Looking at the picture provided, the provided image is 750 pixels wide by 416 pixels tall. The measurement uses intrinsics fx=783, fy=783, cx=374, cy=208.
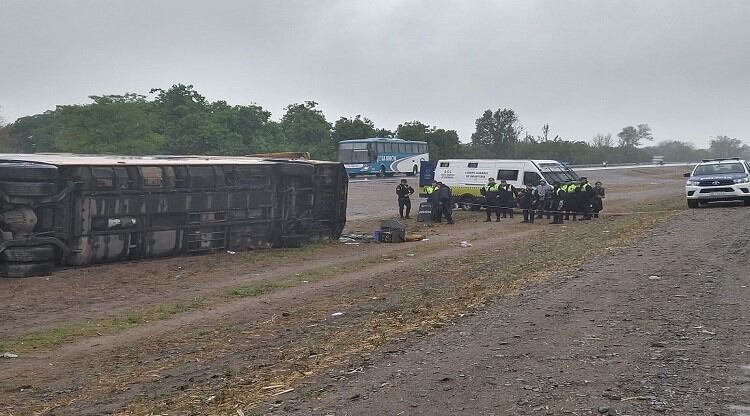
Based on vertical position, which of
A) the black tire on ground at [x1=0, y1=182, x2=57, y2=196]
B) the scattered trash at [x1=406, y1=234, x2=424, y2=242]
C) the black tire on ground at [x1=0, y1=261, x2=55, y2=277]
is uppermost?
the black tire on ground at [x1=0, y1=182, x2=57, y2=196]

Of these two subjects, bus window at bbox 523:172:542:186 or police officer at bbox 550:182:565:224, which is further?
bus window at bbox 523:172:542:186

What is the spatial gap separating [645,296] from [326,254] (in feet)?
32.2

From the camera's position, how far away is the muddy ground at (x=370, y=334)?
5992 mm

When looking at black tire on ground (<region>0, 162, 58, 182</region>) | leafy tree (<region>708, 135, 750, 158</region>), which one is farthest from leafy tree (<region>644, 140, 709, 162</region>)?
black tire on ground (<region>0, 162, 58, 182</region>)

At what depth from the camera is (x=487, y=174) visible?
97.9ft

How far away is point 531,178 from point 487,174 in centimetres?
208

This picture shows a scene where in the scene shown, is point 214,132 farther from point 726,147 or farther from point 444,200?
point 726,147

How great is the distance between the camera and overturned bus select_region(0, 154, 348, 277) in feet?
45.7

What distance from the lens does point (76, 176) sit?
14688 millimetres

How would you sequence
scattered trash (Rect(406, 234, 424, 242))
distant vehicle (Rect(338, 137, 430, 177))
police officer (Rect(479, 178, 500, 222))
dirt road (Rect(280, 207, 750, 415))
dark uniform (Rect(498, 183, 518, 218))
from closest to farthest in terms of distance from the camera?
dirt road (Rect(280, 207, 750, 415)) → scattered trash (Rect(406, 234, 424, 242)) → police officer (Rect(479, 178, 500, 222)) → dark uniform (Rect(498, 183, 518, 218)) → distant vehicle (Rect(338, 137, 430, 177))

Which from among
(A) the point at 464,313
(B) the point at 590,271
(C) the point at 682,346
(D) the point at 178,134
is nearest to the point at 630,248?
(B) the point at 590,271

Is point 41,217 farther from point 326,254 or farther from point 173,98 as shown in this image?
point 173,98

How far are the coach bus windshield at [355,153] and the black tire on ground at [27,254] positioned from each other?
43.6 meters

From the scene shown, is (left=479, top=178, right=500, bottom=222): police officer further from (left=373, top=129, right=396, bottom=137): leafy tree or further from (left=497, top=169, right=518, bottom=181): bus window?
(left=373, top=129, right=396, bottom=137): leafy tree
